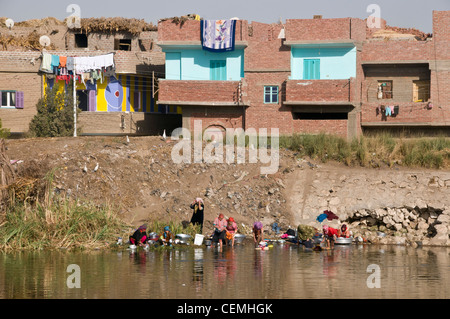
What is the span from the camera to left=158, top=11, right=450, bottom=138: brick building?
40.4 meters

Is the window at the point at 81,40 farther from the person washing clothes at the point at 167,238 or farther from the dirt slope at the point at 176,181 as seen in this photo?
the person washing clothes at the point at 167,238

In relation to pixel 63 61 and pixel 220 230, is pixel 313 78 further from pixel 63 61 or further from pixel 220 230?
pixel 220 230

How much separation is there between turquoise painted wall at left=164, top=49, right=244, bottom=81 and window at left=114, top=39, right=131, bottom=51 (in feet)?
18.7

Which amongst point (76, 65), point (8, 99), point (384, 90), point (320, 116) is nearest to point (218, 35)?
point (320, 116)

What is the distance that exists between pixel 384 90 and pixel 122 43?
1637 cm

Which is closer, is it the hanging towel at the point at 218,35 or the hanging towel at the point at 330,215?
the hanging towel at the point at 330,215

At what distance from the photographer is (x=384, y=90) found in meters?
42.6

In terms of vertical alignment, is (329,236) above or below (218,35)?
below

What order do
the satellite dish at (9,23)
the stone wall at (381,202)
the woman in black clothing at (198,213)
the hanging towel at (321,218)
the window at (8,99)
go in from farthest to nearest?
the satellite dish at (9,23)
the window at (8,99)
the hanging towel at (321,218)
the stone wall at (381,202)
the woman in black clothing at (198,213)

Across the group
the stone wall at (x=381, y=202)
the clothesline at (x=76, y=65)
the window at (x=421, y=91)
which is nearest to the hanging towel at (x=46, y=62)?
the clothesline at (x=76, y=65)

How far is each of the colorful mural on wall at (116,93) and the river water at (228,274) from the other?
1945 centimetres

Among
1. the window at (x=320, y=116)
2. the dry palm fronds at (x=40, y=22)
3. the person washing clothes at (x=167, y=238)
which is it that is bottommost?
the person washing clothes at (x=167, y=238)

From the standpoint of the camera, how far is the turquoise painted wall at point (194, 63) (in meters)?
42.4

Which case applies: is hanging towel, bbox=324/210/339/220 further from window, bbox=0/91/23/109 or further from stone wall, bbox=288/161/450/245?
window, bbox=0/91/23/109
